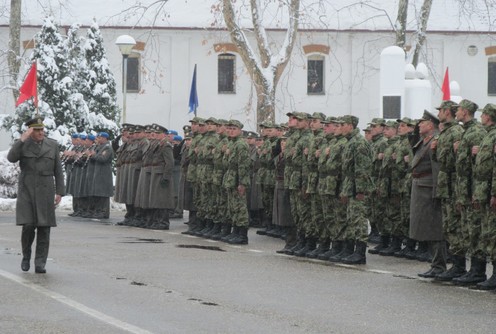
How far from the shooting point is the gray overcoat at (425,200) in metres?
16.7

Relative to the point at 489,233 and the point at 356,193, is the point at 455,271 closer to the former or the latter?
the point at 489,233

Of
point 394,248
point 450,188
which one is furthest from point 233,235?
point 450,188

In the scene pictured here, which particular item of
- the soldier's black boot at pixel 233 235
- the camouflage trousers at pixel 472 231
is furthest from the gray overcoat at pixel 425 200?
the soldier's black boot at pixel 233 235

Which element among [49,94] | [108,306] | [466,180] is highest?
[49,94]

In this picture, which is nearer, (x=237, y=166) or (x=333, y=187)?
(x=333, y=187)

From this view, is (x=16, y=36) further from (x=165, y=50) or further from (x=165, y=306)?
(x=165, y=306)

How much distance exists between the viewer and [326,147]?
18.8 m

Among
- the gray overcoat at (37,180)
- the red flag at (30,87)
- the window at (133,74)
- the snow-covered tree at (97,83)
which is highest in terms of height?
the window at (133,74)

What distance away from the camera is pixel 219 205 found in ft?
74.8

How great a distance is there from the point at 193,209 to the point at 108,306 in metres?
12.0

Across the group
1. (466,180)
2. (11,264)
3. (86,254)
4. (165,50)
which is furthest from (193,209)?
(165,50)

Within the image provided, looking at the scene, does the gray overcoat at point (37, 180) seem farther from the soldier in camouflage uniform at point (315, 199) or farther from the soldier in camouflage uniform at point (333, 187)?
the soldier in camouflage uniform at point (315, 199)

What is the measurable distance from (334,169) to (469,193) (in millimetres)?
3384

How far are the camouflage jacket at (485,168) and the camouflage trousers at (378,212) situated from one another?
506cm
